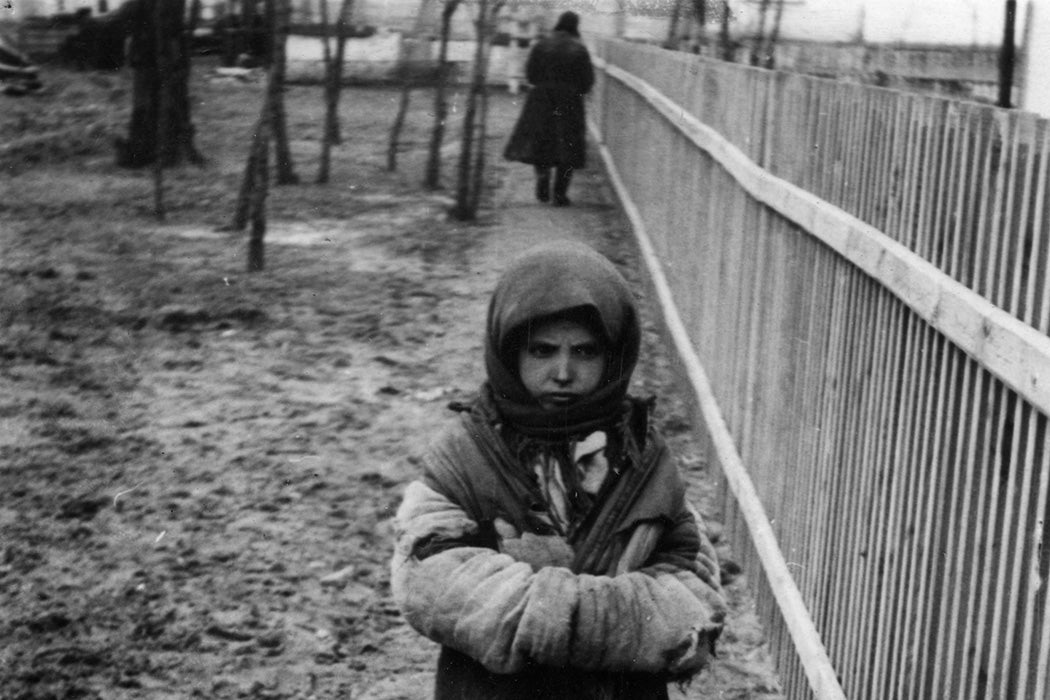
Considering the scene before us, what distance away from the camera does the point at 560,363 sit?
256cm

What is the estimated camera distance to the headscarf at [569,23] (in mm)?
15297

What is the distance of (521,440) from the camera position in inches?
101

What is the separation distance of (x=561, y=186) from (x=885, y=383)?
12.3 metres

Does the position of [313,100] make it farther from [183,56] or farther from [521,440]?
[521,440]

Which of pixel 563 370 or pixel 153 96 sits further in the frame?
pixel 153 96

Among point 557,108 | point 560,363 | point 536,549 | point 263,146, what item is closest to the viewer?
point 536,549

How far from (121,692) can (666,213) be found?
5.55 metres

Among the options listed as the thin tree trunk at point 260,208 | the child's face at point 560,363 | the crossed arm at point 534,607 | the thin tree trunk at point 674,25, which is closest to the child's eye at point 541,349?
the child's face at point 560,363

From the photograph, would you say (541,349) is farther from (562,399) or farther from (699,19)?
(699,19)

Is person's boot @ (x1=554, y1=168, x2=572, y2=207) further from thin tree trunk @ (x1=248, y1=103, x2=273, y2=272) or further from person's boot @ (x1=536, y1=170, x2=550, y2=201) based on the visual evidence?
thin tree trunk @ (x1=248, y1=103, x2=273, y2=272)

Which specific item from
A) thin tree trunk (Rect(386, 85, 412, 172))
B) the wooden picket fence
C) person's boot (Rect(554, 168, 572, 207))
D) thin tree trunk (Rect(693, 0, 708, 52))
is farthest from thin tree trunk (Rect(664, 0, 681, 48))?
the wooden picket fence

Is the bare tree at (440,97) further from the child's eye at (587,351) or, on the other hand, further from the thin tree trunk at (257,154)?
the child's eye at (587,351)

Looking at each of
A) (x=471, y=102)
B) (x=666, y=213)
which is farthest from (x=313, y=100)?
(x=666, y=213)

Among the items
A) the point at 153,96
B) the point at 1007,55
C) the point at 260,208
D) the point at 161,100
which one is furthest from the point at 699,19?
the point at 1007,55
